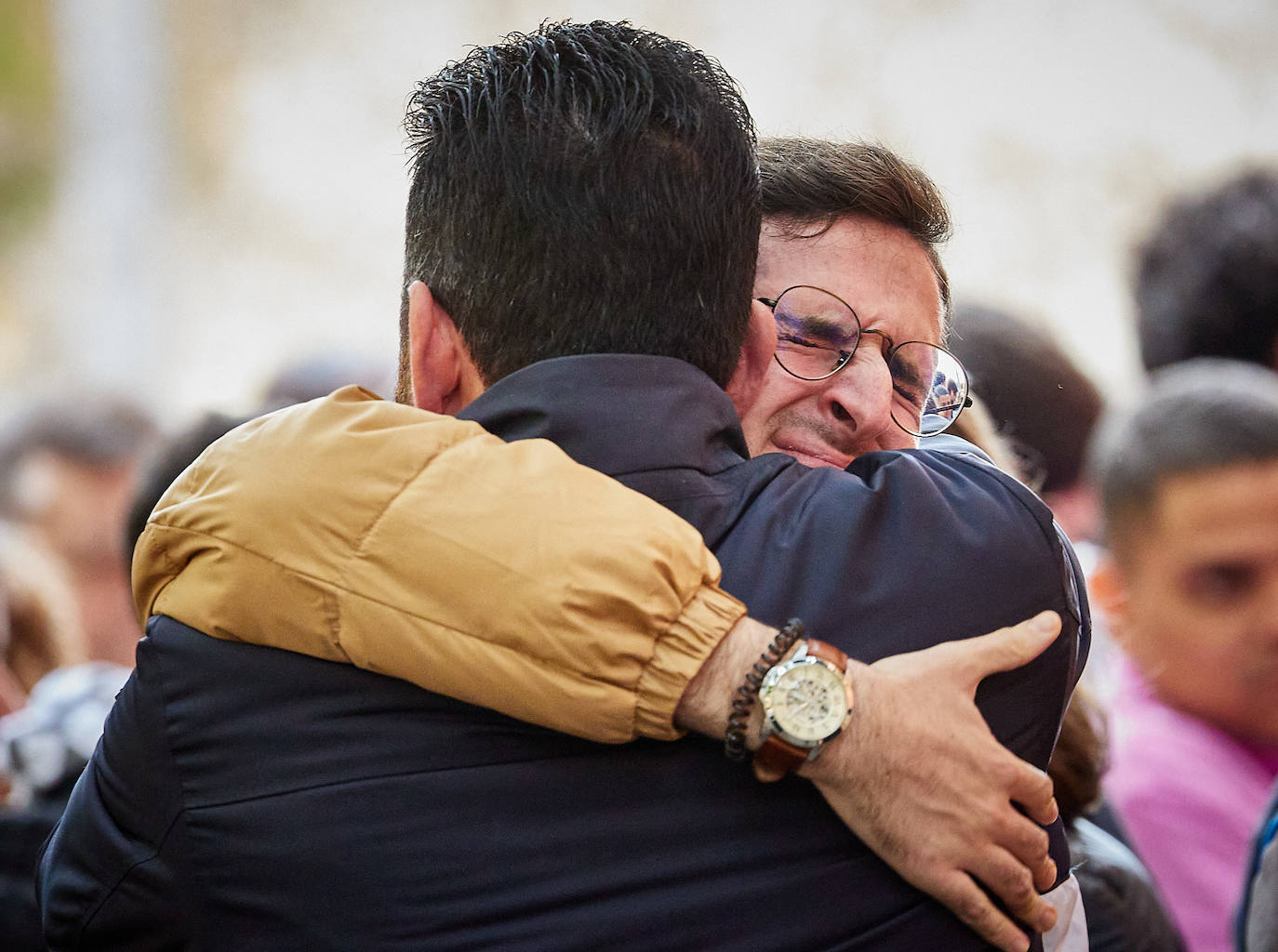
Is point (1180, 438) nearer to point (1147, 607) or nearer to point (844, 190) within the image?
point (1147, 607)

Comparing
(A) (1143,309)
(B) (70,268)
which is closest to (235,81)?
(B) (70,268)

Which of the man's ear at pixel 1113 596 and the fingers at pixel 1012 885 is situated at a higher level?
the fingers at pixel 1012 885

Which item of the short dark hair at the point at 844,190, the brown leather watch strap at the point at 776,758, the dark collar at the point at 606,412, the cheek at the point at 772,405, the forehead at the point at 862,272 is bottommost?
the brown leather watch strap at the point at 776,758

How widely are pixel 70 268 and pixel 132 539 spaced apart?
6.73 meters

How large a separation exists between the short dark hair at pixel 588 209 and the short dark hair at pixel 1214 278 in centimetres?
260

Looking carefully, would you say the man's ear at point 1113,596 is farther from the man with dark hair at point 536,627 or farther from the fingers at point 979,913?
the fingers at point 979,913

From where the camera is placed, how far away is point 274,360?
794 centimetres

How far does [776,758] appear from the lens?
1.08 meters

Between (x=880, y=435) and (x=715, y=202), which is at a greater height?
(x=715, y=202)

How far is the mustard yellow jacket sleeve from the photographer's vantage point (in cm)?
106

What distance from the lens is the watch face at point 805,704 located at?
1.06 meters

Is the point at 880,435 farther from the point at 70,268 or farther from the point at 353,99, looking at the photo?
the point at 70,268

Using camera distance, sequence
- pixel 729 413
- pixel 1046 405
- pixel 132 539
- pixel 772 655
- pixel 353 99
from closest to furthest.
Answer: pixel 772 655 → pixel 729 413 → pixel 132 539 → pixel 1046 405 → pixel 353 99

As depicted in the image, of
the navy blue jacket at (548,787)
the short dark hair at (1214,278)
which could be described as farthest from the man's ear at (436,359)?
the short dark hair at (1214,278)
